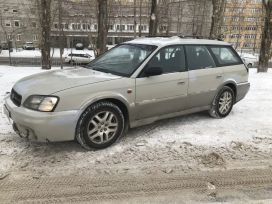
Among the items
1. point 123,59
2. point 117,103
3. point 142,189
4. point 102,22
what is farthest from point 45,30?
point 142,189

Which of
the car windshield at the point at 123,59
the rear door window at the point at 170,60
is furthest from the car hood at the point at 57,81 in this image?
the rear door window at the point at 170,60

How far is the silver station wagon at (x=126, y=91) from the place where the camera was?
4000 millimetres

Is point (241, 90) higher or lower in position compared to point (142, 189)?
higher

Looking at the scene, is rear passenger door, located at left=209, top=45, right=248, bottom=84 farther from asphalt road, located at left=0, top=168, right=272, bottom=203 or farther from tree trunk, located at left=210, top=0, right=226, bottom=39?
tree trunk, located at left=210, top=0, right=226, bottom=39

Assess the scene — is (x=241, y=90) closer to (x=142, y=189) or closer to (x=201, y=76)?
(x=201, y=76)

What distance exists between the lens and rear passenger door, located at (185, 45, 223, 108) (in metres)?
5.39

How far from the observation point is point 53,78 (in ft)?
14.9

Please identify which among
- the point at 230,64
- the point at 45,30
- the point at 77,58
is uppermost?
the point at 45,30

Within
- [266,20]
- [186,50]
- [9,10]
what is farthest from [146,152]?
[9,10]

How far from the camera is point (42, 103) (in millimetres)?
3953

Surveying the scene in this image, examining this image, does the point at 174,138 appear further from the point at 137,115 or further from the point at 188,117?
the point at 188,117

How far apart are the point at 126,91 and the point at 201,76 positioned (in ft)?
5.53

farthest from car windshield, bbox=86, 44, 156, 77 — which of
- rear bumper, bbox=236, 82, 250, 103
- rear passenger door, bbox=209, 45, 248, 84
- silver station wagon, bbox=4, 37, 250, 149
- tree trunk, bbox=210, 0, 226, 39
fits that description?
tree trunk, bbox=210, 0, 226, 39

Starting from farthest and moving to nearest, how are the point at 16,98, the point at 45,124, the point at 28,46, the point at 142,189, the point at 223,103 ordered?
1. the point at 28,46
2. the point at 223,103
3. the point at 16,98
4. the point at 45,124
5. the point at 142,189
